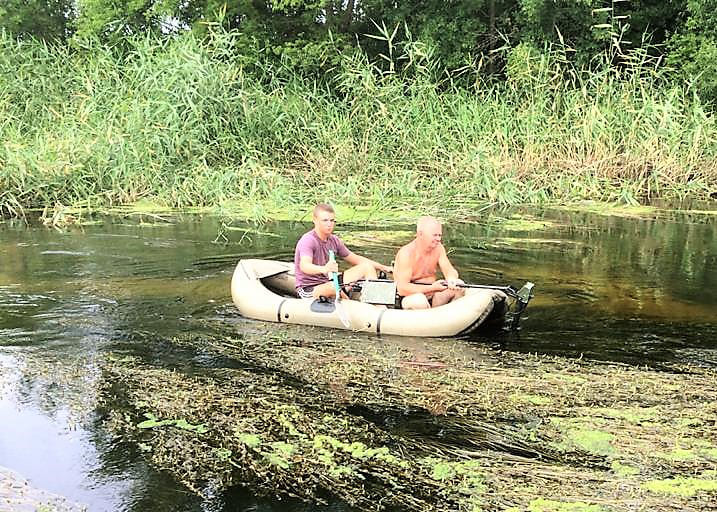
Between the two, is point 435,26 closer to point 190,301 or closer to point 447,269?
point 190,301

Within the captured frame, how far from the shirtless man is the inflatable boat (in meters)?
0.11

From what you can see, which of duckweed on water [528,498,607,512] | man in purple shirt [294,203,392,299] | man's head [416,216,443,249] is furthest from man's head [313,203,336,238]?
duckweed on water [528,498,607,512]

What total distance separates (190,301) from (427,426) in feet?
9.52

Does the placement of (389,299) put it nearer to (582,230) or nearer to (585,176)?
(582,230)

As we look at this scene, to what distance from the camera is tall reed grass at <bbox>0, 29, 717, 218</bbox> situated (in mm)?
10883

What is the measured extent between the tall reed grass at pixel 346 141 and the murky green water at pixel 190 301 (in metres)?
0.94

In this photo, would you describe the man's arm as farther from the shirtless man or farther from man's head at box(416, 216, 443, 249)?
man's head at box(416, 216, 443, 249)

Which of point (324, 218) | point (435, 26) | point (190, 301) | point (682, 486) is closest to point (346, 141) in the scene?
point (435, 26)

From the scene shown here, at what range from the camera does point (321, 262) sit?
5.96 meters

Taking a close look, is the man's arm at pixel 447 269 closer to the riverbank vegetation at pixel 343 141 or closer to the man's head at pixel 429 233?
the man's head at pixel 429 233

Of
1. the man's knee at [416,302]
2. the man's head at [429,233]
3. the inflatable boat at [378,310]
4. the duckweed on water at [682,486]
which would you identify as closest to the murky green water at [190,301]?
the inflatable boat at [378,310]

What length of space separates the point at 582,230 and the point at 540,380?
17.7 ft

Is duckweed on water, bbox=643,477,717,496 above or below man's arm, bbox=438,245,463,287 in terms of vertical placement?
below

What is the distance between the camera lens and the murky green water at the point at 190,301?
3.72 metres
